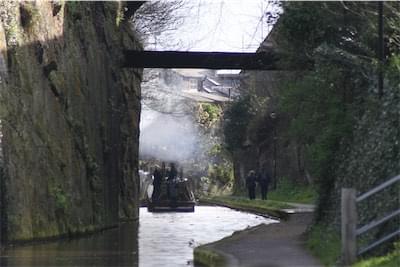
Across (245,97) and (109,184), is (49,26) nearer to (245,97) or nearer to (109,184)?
(109,184)

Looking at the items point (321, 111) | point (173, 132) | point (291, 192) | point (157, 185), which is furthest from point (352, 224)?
point (173, 132)

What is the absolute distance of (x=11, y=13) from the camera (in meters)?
22.0

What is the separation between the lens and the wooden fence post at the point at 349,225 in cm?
1252

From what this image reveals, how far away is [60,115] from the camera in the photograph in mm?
25453

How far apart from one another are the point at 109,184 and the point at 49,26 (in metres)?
9.12

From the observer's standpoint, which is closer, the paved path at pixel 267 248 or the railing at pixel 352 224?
the railing at pixel 352 224

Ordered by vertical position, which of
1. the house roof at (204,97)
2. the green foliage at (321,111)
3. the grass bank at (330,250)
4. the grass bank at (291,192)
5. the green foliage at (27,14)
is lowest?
the grass bank at (291,192)

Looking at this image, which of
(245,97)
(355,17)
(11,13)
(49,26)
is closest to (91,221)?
(49,26)

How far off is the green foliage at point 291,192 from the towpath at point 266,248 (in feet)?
78.1

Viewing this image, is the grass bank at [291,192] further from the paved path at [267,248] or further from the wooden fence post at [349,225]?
the wooden fence post at [349,225]

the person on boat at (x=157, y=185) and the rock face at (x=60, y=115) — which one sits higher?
the rock face at (x=60, y=115)

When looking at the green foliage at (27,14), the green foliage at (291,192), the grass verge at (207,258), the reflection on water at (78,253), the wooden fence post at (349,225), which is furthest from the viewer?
the green foliage at (291,192)

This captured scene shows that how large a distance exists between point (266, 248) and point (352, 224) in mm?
4905

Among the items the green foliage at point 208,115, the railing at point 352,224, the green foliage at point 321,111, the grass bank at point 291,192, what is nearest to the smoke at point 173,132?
Answer: the green foliage at point 208,115
